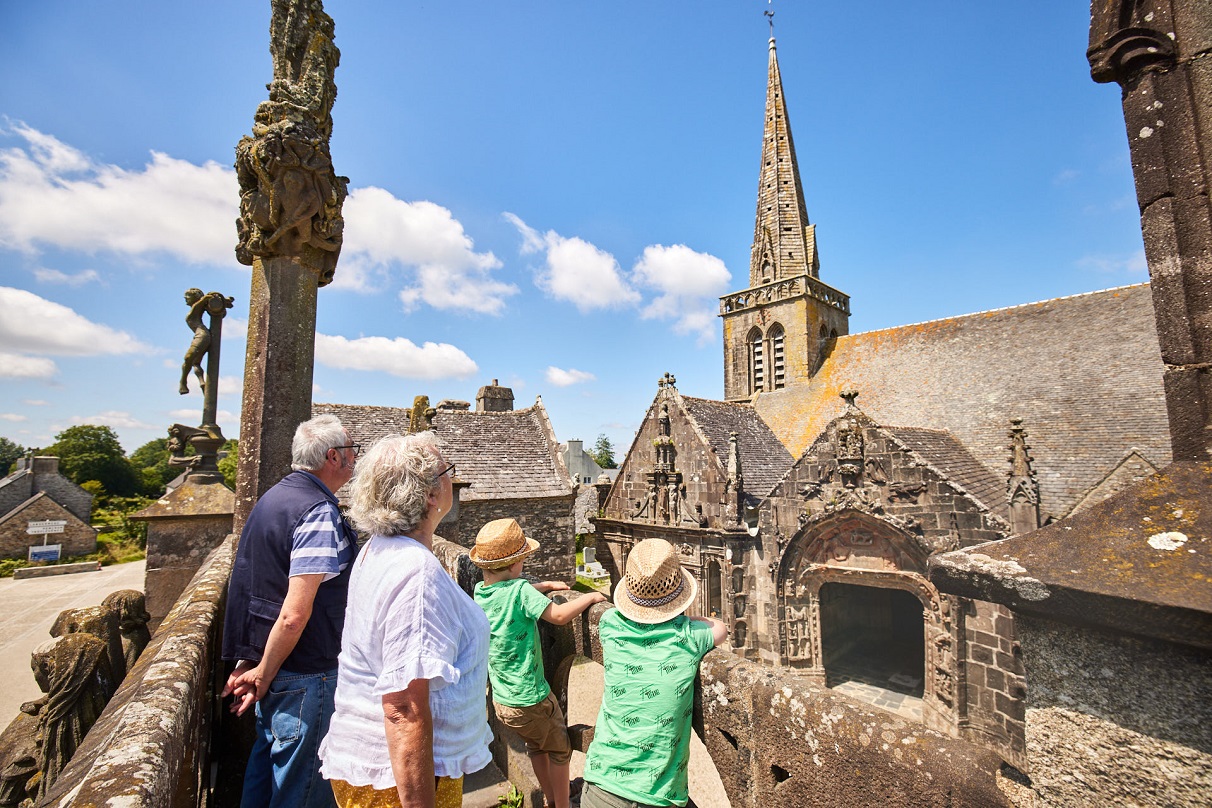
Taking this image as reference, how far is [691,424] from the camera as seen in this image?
15070 mm

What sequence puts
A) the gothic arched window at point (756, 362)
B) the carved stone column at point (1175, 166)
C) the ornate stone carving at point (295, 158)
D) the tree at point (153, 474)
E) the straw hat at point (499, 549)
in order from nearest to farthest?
the carved stone column at point (1175, 166), the straw hat at point (499, 549), the ornate stone carving at point (295, 158), the gothic arched window at point (756, 362), the tree at point (153, 474)

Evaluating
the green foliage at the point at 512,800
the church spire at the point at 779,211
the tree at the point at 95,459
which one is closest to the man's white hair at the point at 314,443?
the green foliage at the point at 512,800

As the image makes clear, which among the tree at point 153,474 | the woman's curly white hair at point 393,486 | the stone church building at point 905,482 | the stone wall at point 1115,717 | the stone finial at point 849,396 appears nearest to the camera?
the stone wall at point 1115,717

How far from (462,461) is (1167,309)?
17.8 metres

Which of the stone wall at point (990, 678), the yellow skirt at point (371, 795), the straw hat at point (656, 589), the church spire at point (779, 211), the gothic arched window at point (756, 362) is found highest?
the church spire at point (779, 211)

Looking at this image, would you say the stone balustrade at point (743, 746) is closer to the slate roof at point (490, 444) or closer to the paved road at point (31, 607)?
the paved road at point (31, 607)

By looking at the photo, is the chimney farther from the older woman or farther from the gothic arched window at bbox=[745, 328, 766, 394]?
the older woman

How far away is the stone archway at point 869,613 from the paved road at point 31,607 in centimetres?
1364

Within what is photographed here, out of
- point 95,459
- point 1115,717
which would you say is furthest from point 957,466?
point 95,459

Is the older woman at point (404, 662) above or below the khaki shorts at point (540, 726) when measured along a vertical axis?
above

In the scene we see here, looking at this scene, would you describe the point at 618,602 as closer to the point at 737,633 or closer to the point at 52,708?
the point at 52,708

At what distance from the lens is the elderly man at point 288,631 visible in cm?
238

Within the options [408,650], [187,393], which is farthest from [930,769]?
[187,393]

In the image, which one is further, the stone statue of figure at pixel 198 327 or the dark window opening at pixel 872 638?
the dark window opening at pixel 872 638
